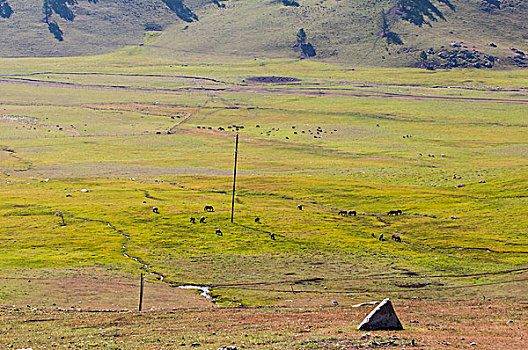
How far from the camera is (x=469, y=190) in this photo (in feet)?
376

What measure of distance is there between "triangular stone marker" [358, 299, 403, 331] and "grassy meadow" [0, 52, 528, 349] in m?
1.20

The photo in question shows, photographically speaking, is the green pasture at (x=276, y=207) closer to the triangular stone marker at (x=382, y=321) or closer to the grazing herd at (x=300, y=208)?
the grazing herd at (x=300, y=208)

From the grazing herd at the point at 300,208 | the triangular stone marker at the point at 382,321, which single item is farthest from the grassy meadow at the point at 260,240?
the triangular stone marker at the point at 382,321

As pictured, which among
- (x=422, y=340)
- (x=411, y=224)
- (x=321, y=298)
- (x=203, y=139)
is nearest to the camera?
(x=422, y=340)

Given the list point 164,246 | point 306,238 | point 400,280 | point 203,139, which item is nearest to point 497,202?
point 306,238

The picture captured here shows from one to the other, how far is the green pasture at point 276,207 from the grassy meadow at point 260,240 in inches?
14.8

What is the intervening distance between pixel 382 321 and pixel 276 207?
65.2m

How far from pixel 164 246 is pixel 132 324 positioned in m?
34.1

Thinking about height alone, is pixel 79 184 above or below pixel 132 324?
below

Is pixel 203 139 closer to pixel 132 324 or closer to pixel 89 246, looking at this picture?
pixel 89 246

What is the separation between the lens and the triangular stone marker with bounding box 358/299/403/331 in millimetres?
38844

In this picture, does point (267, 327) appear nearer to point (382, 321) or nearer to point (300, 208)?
point (382, 321)

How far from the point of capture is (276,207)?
340 ft

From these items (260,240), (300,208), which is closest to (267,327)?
(260,240)
